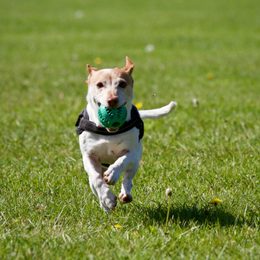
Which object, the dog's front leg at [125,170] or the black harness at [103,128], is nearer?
the dog's front leg at [125,170]

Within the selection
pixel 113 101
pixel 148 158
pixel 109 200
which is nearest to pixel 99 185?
pixel 109 200

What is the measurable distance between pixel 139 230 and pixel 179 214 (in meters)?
0.42

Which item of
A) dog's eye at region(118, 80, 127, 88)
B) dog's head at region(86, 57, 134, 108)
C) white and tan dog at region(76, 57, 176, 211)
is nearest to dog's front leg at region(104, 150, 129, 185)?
white and tan dog at region(76, 57, 176, 211)

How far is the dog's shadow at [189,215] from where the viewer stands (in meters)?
4.08

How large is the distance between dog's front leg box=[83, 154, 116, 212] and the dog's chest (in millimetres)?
57

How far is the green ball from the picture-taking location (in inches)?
158

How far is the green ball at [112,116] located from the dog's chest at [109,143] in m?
0.13

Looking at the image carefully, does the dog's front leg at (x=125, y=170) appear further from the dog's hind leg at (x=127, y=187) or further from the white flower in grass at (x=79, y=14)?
the white flower in grass at (x=79, y=14)

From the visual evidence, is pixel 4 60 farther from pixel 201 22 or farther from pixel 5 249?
pixel 5 249

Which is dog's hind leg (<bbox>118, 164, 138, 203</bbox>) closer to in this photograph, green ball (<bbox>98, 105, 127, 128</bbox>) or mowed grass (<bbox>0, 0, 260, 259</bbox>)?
mowed grass (<bbox>0, 0, 260, 259</bbox>)

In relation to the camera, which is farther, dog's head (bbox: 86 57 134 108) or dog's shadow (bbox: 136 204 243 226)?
dog's shadow (bbox: 136 204 243 226)

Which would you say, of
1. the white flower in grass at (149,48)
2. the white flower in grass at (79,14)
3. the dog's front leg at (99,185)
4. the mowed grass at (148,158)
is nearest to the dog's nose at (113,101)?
the dog's front leg at (99,185)

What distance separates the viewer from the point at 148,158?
5867 mm

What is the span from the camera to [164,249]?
360cm
